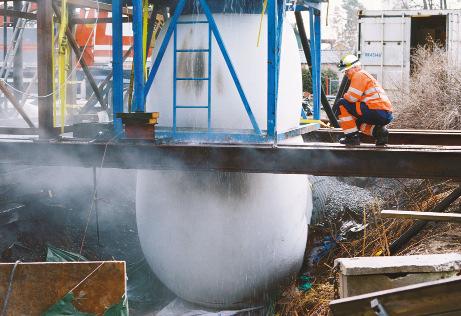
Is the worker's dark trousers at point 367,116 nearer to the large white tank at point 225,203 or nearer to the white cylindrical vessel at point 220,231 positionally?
the large white tank at point 225,203

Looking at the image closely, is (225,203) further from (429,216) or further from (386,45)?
(386,45)

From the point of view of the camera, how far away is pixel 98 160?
232 inches

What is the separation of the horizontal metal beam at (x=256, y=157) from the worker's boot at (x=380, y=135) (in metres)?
0.30

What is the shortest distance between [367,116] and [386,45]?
1079 cm

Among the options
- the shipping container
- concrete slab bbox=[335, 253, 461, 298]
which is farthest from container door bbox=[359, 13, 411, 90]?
concrete slab bbox=[335, 253, 461, 298]

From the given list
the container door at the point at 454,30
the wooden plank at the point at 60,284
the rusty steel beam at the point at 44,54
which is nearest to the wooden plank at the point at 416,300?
the wooden plank at the point at 60,284

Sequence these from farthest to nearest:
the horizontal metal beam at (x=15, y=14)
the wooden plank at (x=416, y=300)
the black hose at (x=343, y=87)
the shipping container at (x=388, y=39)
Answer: the shipping container at (x=388, y=39)
the horizontal metal beam at (x=15, y=14)
the black hose at (x=343, y=87)
the wooden plank at (x=416, y=300)

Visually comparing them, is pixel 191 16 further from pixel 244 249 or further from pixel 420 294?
pixel 420 294

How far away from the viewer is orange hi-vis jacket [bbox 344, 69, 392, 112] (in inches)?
250

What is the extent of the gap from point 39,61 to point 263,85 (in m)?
2.42

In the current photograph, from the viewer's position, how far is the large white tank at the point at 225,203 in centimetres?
670

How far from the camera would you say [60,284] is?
18.0ft

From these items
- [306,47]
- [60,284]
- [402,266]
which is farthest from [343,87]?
[60,284]

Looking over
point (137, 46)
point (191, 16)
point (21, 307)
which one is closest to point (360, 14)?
point (191, 16)
